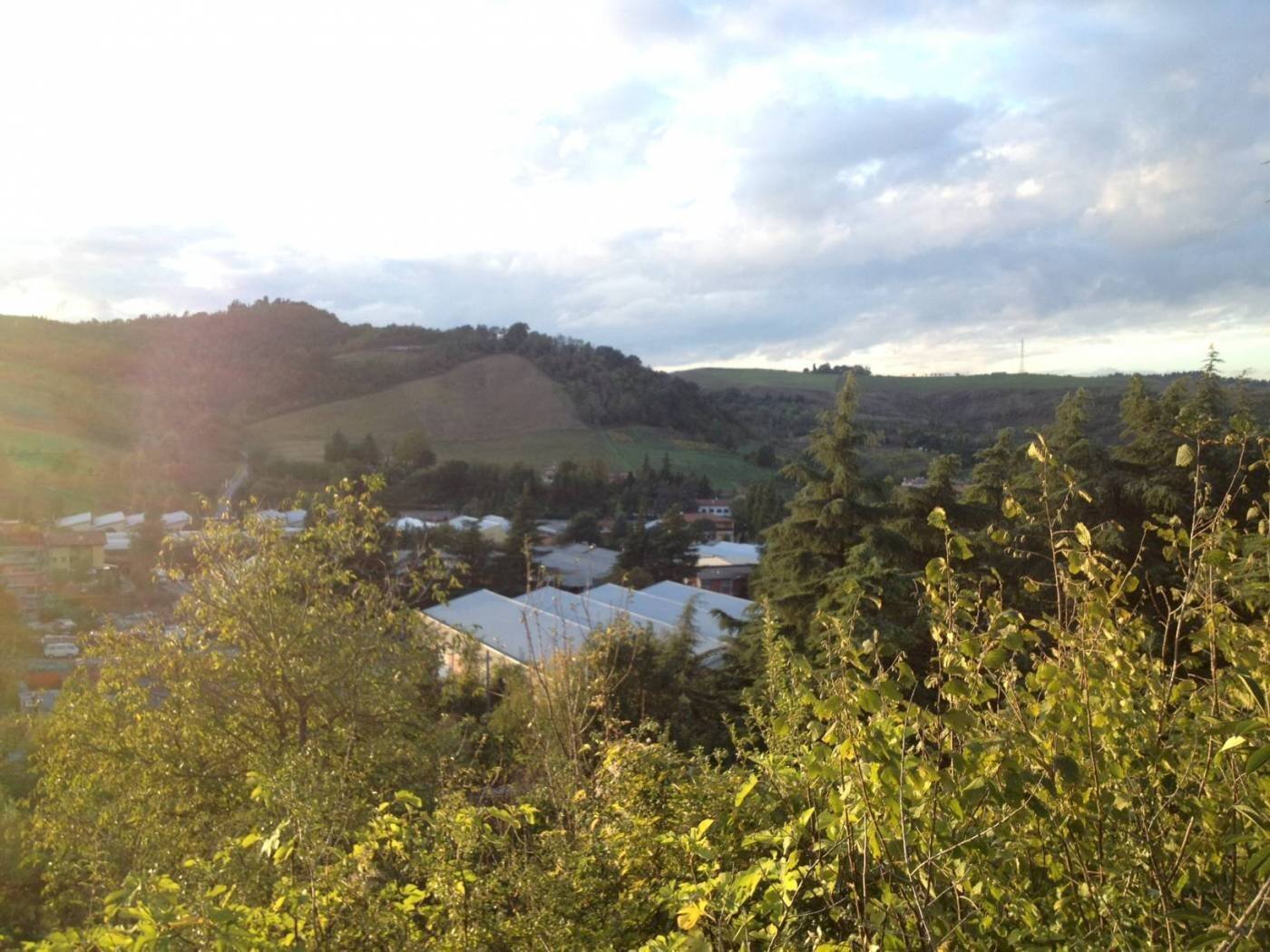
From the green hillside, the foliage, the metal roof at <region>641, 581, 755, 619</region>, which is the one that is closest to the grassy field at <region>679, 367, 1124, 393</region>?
the green hillside

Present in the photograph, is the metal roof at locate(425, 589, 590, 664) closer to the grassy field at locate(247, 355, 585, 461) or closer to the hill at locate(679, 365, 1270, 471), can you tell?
the hill at locate(679, 365, 1270, 471)

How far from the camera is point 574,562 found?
32188 millimetres

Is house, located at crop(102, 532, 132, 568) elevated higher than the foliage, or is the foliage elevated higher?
the foliage

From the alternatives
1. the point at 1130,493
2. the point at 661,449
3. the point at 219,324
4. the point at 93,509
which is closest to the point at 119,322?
the point at 219,324

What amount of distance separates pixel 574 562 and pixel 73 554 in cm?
1851

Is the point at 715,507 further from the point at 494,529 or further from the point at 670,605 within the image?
the point at 670,605

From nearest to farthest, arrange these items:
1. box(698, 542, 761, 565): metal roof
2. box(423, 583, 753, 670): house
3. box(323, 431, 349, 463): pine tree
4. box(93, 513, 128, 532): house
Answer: box(423, 583, 753, 670): house < box(698, 542, 761, 565): metal roof < box(93, 513, 128, 532): house < box(323, 431, 349, 463): pine tree

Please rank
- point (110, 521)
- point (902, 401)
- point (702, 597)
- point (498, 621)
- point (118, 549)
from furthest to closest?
point (902, 401), point (110, 521), point (118, 549), point (702, 597), point (498, 621)

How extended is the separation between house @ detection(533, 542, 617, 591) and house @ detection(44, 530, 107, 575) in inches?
642

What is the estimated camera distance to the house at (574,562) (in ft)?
107

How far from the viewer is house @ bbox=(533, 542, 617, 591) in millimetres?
32500

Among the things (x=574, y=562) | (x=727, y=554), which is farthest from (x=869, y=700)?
(x=727, y=554)

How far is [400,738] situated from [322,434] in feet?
214

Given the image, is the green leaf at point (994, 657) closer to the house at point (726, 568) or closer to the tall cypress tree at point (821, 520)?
the tall cypress tree at point (821, 520)
